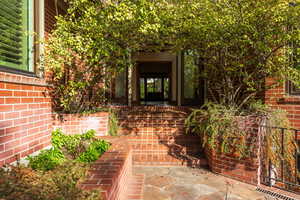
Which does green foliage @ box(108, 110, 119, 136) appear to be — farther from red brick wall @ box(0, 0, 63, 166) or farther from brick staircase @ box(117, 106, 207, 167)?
red brick wall @ box(0, 0, 63, 166)

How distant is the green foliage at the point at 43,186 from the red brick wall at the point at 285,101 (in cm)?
408

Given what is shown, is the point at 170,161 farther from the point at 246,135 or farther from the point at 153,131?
the point at 246,135

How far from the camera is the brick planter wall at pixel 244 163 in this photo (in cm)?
313

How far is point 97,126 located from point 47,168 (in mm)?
1856

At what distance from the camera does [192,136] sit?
464 centimetres

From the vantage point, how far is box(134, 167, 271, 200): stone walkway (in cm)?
273

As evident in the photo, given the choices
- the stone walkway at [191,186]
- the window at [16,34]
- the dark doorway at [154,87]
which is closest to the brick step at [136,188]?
the stone walkway at [191,186]

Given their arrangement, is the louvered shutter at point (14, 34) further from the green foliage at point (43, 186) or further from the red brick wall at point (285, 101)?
the red brick wall at point (285, 101)

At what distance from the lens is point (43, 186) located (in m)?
1.44

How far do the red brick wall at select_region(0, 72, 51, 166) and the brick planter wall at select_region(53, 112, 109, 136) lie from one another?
64 centimetres

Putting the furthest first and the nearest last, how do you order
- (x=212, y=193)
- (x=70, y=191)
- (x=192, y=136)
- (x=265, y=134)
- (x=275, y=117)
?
1. (x=192, y=136)
2. (x=275, y=117)
3. (x=265, y=134)
4. (x=212, y=193)
5. (x=70, y=191)

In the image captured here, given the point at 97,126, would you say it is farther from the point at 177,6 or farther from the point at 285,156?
the point at 285,156

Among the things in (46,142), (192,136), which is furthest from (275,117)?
(46,142)

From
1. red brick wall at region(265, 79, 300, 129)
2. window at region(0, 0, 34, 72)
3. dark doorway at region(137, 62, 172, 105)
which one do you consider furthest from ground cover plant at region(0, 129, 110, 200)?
dark doorway at region(137, 62, 172, 105)
